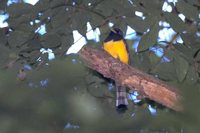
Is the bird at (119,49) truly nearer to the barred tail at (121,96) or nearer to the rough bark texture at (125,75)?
the barred tail at (121,96)

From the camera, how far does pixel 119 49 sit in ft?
12.5

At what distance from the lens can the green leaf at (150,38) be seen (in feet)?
8.65

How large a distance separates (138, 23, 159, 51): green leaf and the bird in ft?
0.82

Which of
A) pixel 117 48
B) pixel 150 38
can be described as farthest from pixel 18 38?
pixel 117 48

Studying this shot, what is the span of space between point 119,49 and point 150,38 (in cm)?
118

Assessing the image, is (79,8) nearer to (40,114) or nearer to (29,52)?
(29,52)

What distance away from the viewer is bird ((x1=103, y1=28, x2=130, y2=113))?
2.84 m

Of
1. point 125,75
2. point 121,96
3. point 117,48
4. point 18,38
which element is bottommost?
point 117,48

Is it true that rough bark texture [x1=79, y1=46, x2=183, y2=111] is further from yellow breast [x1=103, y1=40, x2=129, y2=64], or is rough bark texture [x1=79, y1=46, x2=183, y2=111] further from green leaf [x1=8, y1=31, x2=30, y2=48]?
yellow breast [x1=103, y1=40, x2=129, y2=64]

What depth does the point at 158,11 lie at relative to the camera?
2.75 meters

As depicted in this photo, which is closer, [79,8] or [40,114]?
[40,114]

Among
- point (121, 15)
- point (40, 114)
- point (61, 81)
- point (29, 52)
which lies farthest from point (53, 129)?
point (29, 52)

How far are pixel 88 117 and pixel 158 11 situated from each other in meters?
2.19

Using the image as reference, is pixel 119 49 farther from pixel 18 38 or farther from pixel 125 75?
pixel 125 75
